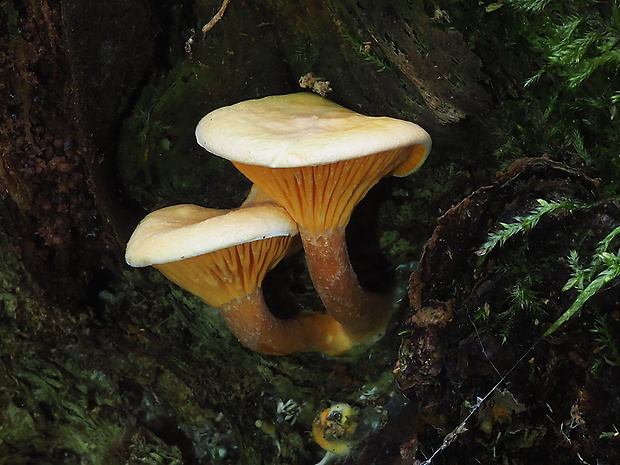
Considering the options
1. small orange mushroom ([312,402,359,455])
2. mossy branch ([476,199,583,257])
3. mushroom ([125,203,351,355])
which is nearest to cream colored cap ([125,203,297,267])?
mushroom ([125,203,351,355])

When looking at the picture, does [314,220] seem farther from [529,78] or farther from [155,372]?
[155,372]

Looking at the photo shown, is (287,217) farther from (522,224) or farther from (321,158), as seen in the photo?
(522,224)

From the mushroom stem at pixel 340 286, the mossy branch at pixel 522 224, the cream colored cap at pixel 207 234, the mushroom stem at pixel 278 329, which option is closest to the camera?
the mossy branch at pixel 522 224

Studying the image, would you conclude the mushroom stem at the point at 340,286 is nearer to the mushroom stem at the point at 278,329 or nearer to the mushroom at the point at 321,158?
the mushroom at the point at 321,158

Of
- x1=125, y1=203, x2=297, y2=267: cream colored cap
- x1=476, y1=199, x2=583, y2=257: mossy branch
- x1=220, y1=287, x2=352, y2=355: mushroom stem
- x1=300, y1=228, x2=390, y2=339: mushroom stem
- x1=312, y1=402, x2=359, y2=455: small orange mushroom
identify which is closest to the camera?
x1=476, y1=199, x2=583, y2=257: mossy branch

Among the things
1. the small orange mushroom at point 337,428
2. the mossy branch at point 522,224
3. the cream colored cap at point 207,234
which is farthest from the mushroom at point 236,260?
the mossy branch at point 522,224

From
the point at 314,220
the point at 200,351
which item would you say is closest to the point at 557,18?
the point at 314,220

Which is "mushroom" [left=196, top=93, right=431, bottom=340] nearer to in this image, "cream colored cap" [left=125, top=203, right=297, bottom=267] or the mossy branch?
"cream colored cap" [left=125, top=203, right=297, bottom=267]
